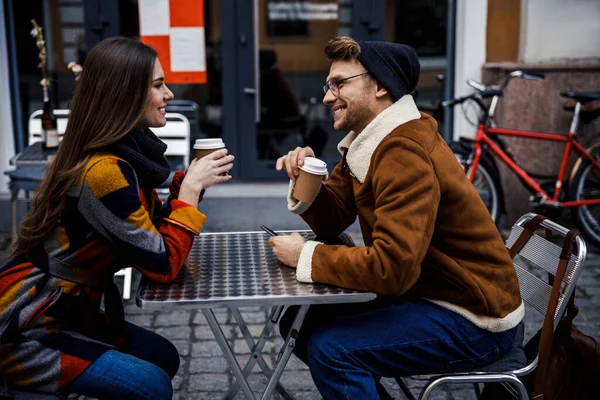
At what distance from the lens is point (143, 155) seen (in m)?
2.54

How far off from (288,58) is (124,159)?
4721mm

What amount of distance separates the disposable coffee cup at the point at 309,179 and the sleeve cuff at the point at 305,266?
28 centimetres

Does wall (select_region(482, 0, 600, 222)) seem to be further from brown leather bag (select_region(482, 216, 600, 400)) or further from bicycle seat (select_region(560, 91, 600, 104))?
brown leather bag (select_region(482, 216, 600, 400))

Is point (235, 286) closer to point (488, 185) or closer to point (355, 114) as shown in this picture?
point (355, 114)

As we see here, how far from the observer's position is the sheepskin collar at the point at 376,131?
8.51 feet

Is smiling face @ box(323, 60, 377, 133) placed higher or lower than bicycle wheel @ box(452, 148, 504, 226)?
higher

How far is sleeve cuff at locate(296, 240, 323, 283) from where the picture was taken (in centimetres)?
246

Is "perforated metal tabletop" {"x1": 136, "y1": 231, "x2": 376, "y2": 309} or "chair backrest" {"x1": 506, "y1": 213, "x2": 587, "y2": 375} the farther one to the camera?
"chair backrest" {"x1": 506, "y1": 213, "x2": 587, "y2": 375}

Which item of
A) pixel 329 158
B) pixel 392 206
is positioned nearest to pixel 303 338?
pixel 392 206

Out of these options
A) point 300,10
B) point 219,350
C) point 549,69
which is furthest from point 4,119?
point 549,69

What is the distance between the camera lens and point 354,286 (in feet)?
7.84

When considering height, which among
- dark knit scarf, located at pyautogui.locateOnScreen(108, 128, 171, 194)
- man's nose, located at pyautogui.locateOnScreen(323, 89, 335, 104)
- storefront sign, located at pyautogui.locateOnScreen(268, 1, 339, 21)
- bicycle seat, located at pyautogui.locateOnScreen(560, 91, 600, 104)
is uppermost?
storefront sign, located at pyautogui.locateOnScreen(268, 1, 339, 21)

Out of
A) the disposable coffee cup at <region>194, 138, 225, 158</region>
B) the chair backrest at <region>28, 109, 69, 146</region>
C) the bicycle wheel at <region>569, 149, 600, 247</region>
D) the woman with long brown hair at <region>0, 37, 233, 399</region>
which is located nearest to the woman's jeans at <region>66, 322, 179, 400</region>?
the woman with long brown hair at <region>0, 37, 233, 399</region>

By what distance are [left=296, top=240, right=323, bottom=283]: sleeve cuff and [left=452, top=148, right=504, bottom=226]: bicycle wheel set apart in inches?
154
